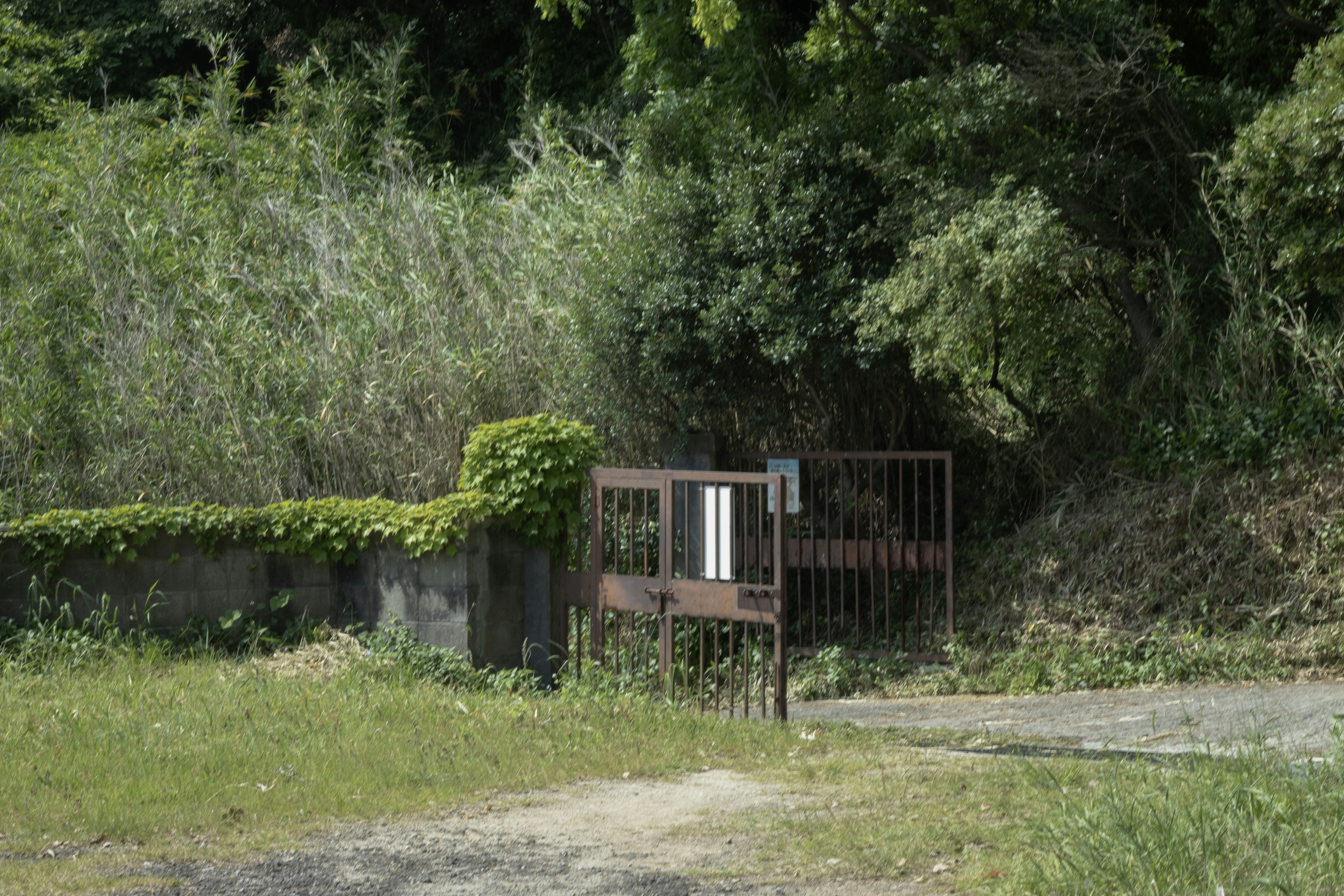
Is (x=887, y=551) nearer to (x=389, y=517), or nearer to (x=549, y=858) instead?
(x=389, y=517)

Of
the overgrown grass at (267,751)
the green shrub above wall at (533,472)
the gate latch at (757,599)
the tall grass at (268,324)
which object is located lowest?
the overgrown grass at (267,751)

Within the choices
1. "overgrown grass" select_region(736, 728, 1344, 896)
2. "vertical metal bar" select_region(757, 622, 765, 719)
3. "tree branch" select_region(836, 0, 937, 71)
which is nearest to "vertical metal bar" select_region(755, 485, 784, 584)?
"vertical metal bar" select_region(757, 622, 765, 719)

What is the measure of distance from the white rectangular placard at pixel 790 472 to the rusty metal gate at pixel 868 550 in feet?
0.03

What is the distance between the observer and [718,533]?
903cm

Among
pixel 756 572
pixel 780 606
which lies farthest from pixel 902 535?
pixel 780 606

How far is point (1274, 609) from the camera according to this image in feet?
33.1

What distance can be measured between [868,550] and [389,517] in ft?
14.0

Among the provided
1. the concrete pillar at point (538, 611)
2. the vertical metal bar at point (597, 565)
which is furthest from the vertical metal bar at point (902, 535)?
the concrete pillar at point (538, 611)

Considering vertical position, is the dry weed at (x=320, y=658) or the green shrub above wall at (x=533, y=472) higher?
the green shrub above wall at (x=533, y=472)

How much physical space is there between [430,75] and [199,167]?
579 centimetres

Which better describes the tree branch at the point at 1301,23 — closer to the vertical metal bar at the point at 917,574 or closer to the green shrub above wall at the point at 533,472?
the vertical metal bar at the point at 917,574

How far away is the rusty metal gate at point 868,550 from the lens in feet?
37.7

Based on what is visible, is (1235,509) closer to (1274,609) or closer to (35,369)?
(1274,609)

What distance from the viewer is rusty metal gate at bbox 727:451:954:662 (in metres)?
11.5
